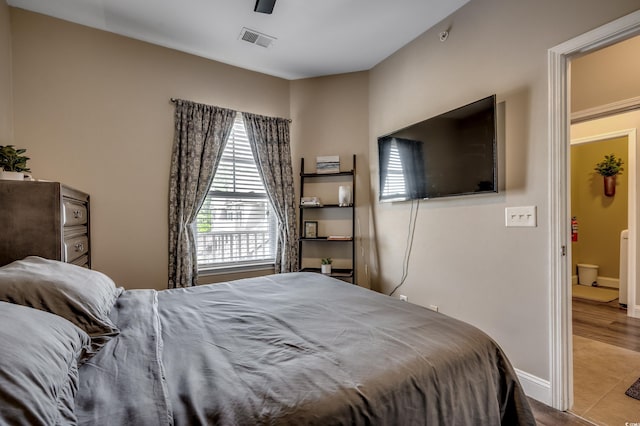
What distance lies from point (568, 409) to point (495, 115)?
6.19 ft

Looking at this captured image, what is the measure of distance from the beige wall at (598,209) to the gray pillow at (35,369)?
5865mm

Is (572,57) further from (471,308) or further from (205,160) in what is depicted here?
(205,160)

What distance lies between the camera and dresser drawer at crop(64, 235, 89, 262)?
74.5 inches

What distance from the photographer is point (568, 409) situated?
71.9 inches

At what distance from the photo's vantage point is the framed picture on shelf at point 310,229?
357 cm

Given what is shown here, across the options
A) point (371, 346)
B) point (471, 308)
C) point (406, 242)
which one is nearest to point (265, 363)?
point (371, 346)

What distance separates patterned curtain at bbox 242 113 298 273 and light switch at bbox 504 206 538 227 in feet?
7.15

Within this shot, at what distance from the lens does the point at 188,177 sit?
3.02 m

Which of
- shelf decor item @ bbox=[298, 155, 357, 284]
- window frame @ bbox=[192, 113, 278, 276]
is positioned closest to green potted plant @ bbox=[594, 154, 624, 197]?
shelf decor item @ bbox=[298, 155, 357, 284]

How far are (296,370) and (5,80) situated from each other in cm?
312

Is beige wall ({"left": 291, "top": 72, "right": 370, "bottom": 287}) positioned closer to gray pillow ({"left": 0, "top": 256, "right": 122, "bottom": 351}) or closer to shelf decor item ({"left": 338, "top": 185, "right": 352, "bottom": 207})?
shelf decor item ({"left": 338, "top": 185, "right": 352, "bottom": 207})

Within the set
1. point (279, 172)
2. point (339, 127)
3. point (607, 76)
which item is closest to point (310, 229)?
point (279, 172)

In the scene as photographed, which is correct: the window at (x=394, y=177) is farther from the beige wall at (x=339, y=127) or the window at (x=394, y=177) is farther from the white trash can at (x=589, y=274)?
the white trash can at (x=589, y=274)

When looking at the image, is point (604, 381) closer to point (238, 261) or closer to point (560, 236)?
point (560, 236)
